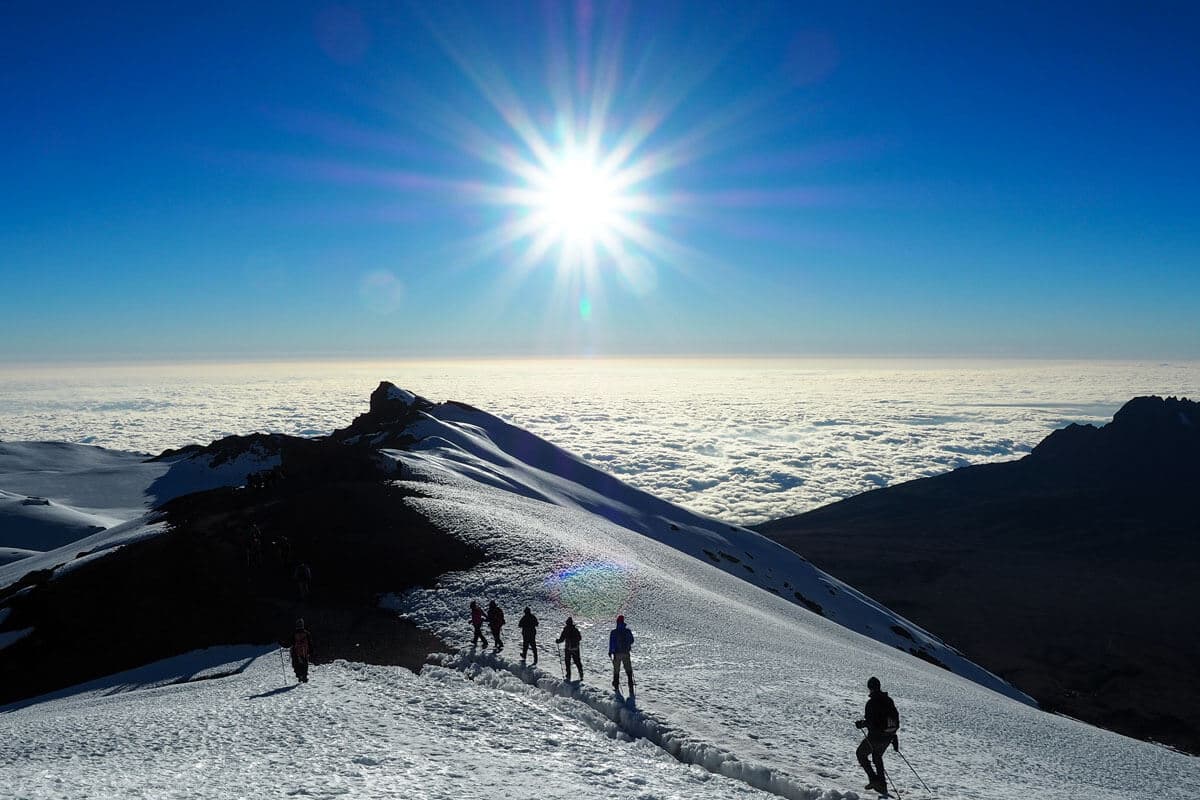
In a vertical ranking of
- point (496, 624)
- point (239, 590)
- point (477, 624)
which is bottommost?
point (239, 590)

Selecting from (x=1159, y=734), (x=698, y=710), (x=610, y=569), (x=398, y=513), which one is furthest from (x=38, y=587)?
(x=1159, y=734)

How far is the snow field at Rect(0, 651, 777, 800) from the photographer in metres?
12.1

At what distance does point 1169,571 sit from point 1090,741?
7029 inches

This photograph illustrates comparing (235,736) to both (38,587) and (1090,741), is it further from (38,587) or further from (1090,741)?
(38,587)

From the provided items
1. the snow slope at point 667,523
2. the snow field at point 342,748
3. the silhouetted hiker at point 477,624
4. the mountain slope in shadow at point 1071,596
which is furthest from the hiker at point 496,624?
the mountain slope in shadow at point 1071,596

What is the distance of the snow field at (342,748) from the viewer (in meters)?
12.1

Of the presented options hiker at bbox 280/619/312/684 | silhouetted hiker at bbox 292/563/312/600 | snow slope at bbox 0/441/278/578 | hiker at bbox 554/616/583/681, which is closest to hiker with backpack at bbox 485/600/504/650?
hiker at bbox 554/616/583/681

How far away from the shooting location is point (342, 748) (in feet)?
46.6

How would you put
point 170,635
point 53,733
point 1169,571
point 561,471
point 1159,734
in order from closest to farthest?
point 53,733 < point 170,635 < point 1159,734 < point 561,471 < point 1169,571

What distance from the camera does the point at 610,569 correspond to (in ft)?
120

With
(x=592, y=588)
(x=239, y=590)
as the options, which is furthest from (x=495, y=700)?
(x=239, y=590)

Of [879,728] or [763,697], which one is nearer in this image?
[879,728]

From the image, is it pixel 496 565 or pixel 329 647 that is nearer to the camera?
pixel 329 647

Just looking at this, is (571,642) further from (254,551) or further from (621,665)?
(254,551)
